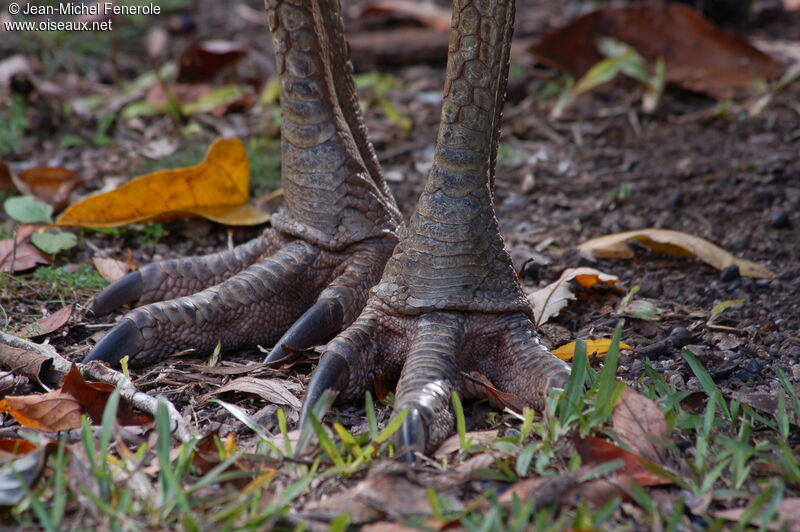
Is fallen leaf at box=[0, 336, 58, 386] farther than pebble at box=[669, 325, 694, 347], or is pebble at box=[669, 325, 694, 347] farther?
pebble at box=[669, 325, 694, 347]

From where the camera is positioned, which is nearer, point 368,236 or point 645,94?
point 368,236

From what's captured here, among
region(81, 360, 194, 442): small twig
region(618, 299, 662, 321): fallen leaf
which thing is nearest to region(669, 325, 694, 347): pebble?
region(618, 299, 662, 321): fallen leaf

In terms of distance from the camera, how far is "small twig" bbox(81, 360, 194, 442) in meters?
2.36

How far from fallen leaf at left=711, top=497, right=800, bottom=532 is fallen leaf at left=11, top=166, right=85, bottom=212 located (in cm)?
351

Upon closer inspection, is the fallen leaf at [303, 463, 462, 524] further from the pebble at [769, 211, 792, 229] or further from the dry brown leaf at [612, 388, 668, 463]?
the pebble at [769, 211, 792, 229]

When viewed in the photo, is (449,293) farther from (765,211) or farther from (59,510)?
(765,211)

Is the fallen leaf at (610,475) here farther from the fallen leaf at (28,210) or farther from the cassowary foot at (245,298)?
the fallen leaf at (28,210)

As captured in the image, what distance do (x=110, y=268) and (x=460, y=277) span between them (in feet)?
5.37

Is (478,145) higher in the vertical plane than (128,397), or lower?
higher

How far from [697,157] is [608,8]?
1.59m

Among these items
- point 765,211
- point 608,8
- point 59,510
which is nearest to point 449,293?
point 59,510

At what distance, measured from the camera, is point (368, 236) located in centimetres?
320

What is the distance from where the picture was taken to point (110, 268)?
3.56 meters

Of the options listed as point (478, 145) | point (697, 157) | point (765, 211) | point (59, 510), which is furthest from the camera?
point (697, 157)
